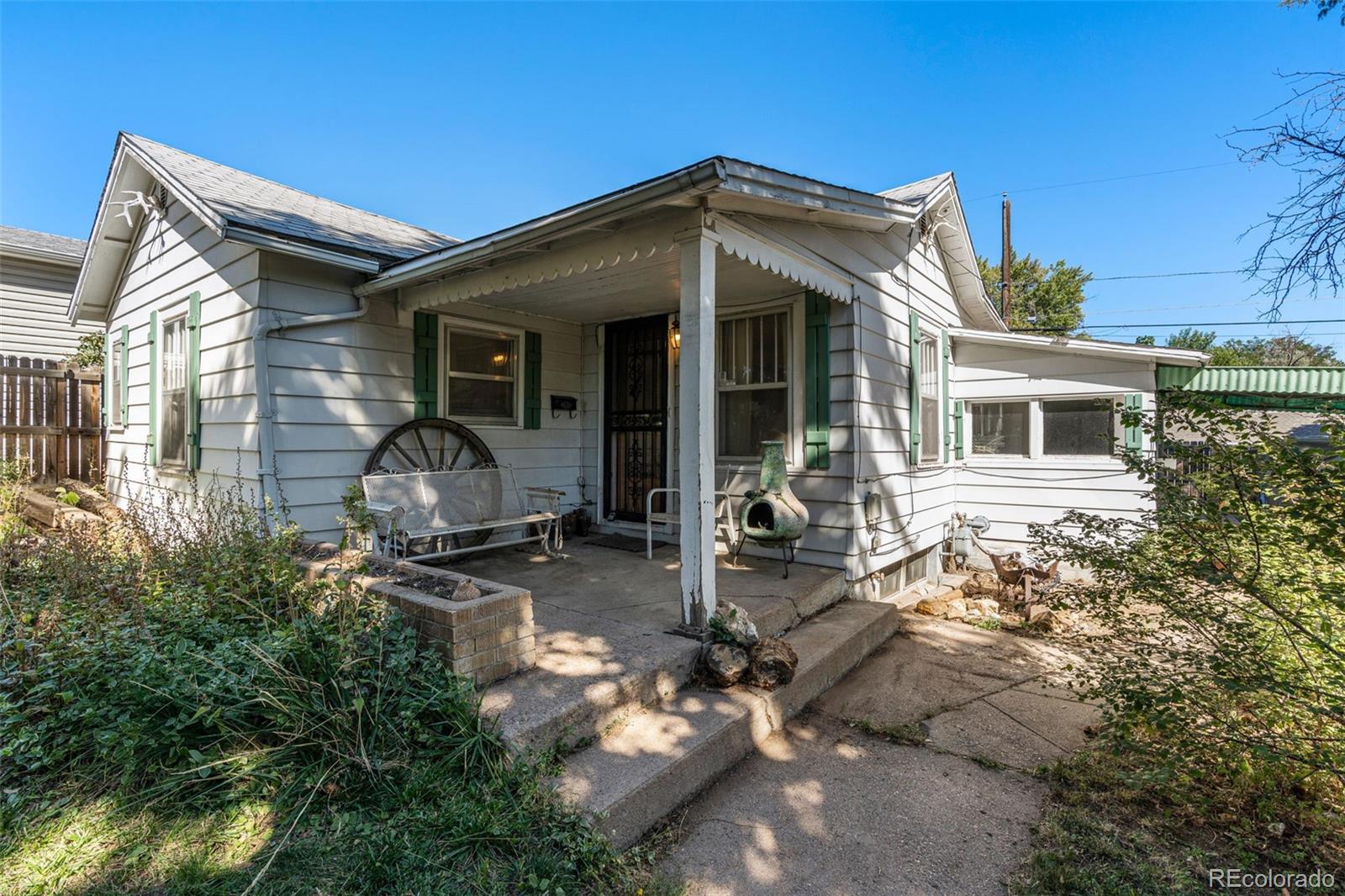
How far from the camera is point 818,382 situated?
479cm

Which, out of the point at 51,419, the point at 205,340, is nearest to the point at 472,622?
the point at 205,340

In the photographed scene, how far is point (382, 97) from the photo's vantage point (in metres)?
8.01

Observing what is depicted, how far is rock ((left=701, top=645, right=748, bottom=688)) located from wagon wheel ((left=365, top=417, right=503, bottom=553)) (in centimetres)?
257

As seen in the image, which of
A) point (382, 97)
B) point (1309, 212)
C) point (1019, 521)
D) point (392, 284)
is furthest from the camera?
point (382, 97)

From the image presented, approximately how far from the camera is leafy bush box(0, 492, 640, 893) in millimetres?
1710

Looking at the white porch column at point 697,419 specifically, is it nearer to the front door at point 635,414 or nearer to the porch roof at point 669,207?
the porch roof at point 669,207

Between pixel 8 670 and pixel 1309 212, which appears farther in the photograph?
pixel 1309 212

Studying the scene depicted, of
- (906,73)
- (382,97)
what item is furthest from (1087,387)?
(382,97)

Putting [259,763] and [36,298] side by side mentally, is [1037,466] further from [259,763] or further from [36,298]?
[36,298]

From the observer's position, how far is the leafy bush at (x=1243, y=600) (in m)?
1.95

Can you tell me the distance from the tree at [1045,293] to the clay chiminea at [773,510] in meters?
24.9

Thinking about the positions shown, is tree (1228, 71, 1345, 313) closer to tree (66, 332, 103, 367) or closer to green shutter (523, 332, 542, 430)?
green shutter (523, 332, 542, 430)

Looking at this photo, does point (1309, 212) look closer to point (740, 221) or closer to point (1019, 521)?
point (740, 221)

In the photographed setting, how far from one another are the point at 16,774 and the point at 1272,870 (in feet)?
14.3
